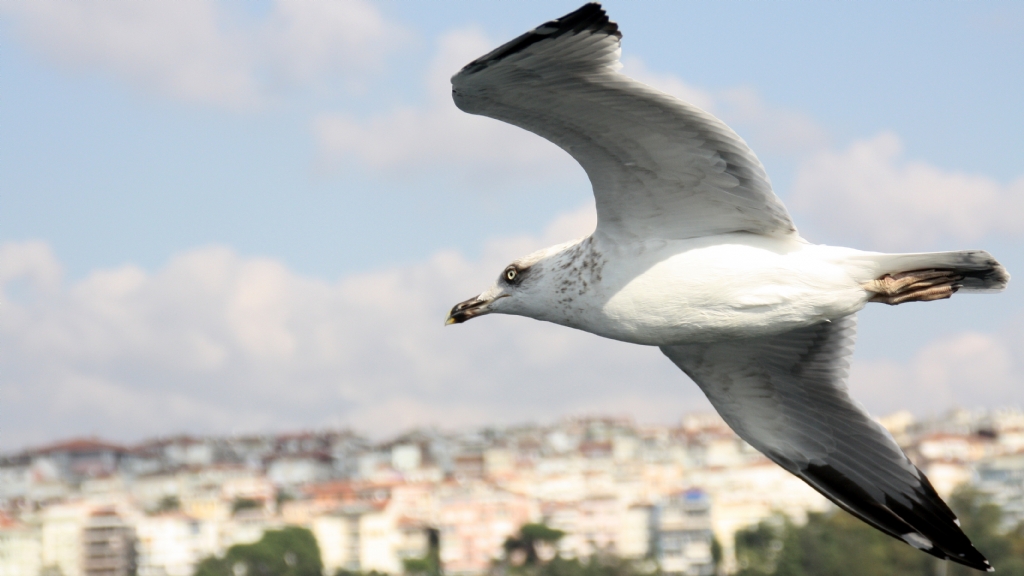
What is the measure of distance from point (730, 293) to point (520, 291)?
1.20m

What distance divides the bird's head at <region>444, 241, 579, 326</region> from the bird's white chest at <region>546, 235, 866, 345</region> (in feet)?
1.16

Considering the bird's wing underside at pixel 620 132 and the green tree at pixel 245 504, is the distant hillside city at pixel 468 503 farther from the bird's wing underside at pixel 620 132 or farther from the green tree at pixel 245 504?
the bird's wing underside at pixel 620 132

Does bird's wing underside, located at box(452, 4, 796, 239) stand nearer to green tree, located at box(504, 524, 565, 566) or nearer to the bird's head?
the bird's head

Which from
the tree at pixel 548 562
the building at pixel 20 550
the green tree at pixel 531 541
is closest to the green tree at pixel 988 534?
the tree at pixel 548 562

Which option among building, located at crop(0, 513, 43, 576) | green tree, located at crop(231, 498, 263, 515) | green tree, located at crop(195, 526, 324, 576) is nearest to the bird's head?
green tree, located at crop(195, 526, 324, 576)

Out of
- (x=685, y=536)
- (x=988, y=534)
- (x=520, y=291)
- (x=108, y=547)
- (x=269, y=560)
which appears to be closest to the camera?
(x=520, y=291)

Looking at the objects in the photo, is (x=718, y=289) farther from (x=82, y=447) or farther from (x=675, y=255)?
(x=82, y=447)

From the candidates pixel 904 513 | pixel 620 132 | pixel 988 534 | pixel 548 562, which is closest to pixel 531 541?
pixel 548 562

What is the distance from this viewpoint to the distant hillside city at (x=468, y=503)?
86.9 meters

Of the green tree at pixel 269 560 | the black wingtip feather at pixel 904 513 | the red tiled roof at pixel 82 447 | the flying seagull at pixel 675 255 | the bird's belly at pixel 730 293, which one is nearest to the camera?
the flying seagull at pixel 675 255

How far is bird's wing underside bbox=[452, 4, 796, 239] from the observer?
22.5 ft

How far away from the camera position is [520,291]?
8.30m

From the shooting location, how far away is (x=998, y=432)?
12700cm

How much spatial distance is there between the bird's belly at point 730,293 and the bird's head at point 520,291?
0.44 m
